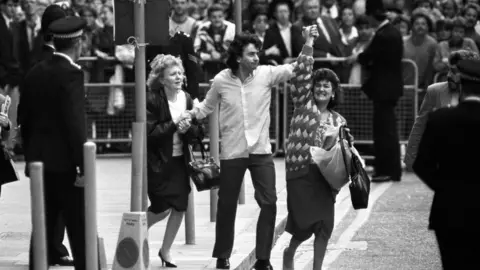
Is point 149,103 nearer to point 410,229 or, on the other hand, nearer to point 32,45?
point 410,229

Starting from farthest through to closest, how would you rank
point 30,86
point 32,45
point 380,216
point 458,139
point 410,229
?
point 32,45 < point 380,216 < point 410,229 < point 30,86 < point 458,139

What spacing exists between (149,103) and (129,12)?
1.44m

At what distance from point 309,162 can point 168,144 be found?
4.19 ft

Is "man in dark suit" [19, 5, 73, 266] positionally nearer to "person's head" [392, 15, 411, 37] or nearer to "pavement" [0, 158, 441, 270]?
"pavement" [0, 158, 441, 270]

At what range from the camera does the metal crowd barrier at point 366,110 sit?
65.4 ft

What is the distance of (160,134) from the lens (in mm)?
11617

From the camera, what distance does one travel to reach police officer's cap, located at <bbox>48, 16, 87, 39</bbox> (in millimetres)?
9445

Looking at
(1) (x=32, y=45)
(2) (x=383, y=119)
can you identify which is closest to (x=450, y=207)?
(2) (x=383, y=119)

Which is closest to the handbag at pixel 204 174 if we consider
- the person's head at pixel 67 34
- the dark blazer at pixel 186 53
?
the person's head at pixel 67 34

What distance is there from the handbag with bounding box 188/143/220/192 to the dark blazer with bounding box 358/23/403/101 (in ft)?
21.9

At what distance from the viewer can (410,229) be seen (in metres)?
14.0

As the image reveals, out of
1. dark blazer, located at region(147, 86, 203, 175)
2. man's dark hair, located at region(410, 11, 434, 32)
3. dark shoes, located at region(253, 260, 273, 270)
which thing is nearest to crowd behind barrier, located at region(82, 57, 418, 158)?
man's dark hair, located at region(410, 11, 434, 32)

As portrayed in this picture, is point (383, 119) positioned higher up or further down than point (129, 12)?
further down

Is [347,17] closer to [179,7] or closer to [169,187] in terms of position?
[179,7]
